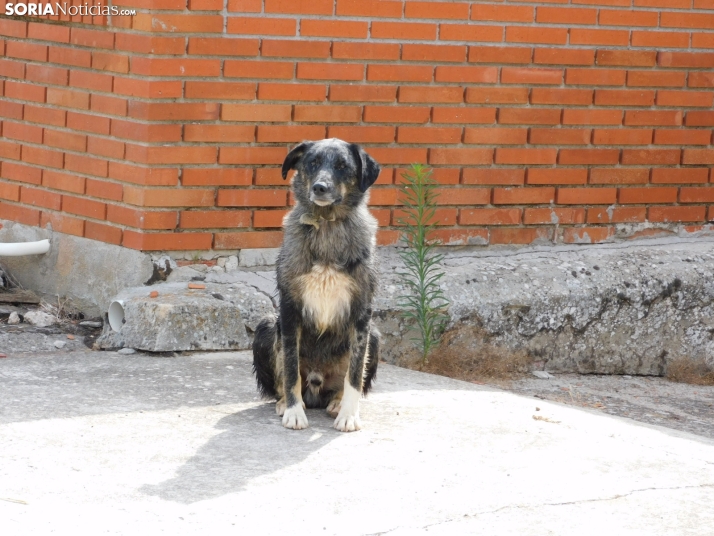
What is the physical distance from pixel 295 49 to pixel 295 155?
1.26 metres

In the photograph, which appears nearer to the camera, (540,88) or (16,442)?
(16,442)

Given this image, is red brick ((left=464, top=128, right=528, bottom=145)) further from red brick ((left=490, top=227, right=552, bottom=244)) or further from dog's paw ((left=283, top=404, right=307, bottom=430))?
dog's paw ((left=283, top=404, right=307, bottom=430))

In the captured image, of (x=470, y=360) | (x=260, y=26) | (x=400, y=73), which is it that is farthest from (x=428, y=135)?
(x=470, y=360)

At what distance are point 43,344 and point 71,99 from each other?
139 cm

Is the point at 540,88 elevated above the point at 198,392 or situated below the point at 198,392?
above

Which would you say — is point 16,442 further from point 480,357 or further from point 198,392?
point 480,357

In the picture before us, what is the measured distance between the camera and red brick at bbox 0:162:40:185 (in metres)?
6.12

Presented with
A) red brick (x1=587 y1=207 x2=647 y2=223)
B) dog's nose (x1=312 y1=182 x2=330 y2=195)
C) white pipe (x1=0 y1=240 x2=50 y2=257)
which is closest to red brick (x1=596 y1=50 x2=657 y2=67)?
red brick (x1=587 y1=207 x2=647 y2=223)

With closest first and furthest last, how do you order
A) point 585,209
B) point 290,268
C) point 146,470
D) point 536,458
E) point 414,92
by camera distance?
point 146,470
point 536,458
point 290,268
point 414,92
point 585,209

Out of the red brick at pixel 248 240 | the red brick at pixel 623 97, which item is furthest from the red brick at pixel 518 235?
the red brick at pixel 248 240

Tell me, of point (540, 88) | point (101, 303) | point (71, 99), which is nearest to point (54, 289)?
point (101, 303)

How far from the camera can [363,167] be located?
4609 millimetres

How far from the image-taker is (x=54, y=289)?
20.2 feet

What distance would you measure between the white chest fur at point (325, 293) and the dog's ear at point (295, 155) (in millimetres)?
478
